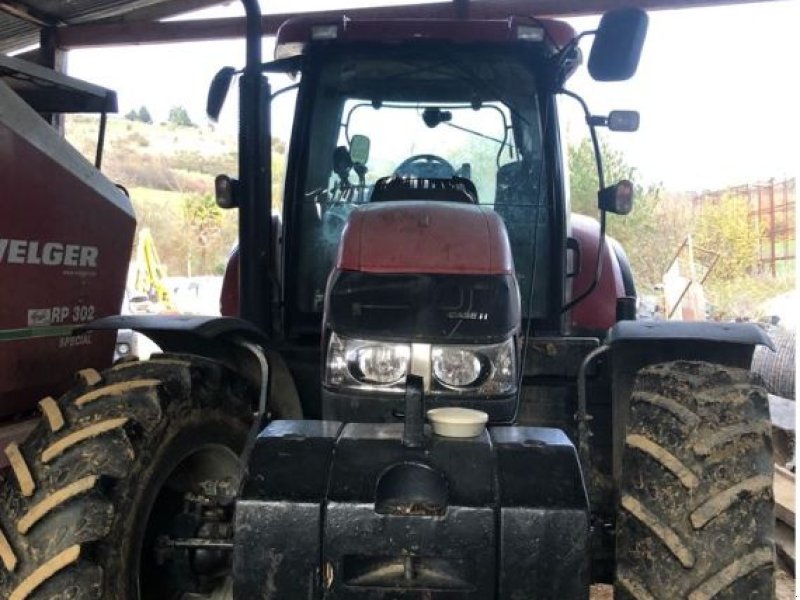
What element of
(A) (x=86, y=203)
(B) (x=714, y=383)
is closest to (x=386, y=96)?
(A) (x=86, y=203)

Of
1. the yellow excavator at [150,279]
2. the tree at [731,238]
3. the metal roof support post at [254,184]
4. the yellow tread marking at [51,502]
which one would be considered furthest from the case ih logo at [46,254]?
the tree at [731,238]

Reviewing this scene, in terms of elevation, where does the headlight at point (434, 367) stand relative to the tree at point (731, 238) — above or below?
below

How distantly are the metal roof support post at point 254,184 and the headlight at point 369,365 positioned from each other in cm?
90

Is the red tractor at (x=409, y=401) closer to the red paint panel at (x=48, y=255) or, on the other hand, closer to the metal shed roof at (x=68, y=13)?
the red paint panel at (x=48, y=255)

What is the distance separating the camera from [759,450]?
2.11m

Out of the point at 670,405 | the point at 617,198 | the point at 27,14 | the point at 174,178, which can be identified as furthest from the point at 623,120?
the point at 174,178

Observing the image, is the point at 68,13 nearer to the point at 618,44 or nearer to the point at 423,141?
the point at 423,141

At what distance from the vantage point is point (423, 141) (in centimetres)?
361

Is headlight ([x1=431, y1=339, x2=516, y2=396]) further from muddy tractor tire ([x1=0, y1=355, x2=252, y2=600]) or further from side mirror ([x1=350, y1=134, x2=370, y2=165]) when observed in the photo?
side mirror ([x1=350, y1=134, x2=370, y2=165])

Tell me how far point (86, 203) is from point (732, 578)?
2.74 m

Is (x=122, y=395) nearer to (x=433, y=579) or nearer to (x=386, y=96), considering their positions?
(x=433, y=579)

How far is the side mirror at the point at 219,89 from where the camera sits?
319 centimetres

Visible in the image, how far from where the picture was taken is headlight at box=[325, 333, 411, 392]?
2322 mm

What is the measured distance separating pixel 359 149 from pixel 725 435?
208cm
